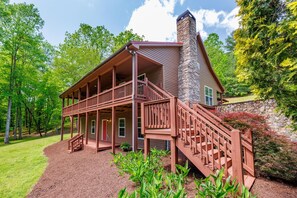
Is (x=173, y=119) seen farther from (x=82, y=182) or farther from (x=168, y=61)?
(x=168, y=61)

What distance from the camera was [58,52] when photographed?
1033 inches

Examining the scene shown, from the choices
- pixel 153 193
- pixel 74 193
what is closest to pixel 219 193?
pixel 153 193

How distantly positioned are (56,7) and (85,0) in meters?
3.07

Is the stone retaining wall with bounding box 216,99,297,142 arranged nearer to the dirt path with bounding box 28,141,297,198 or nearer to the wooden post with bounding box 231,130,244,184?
the dirt path with bounding box 28,141,297,198

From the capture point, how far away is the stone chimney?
9969 mm

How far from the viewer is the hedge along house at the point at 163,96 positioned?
4.91 metres

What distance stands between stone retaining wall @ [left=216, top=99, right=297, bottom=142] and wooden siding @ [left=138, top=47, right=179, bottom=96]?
188 inches

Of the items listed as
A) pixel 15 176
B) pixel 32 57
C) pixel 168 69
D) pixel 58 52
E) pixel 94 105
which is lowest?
pixel 15 176

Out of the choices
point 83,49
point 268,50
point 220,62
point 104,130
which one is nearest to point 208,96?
point 268,50

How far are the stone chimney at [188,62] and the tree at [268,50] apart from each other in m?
4.63

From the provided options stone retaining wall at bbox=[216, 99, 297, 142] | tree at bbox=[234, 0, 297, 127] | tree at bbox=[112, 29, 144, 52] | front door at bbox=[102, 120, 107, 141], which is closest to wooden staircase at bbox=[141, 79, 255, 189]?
tree at bbox=[234, 0, 297, 127]

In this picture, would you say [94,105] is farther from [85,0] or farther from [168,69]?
[85,0]

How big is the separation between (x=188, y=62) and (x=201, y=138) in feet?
22.3

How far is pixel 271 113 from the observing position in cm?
960
